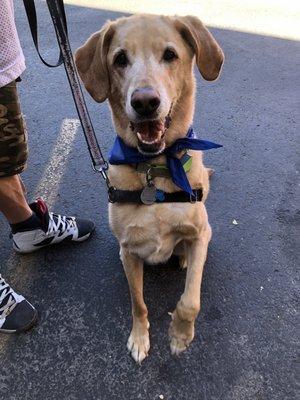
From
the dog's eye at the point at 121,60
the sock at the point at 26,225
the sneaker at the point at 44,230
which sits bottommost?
the sneaker at the point at 44,230

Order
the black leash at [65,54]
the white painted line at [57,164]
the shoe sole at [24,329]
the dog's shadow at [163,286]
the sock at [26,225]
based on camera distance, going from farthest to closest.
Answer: the white painted line at [57,164]
the sock at [26,225]
the dog's shadow at [163,286]
the shoe sole at [24,329]
the black leash at [65,54]

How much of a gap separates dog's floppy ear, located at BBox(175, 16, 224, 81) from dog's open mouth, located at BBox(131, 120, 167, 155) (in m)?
0.38

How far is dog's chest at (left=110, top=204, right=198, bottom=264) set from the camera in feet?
7.13

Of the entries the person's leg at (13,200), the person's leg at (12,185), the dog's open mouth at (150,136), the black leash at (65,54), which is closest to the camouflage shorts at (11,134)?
the person's leg at (12,185)

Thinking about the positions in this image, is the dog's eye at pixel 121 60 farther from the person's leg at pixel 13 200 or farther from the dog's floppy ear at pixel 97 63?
the person's leg at pixel 13 200

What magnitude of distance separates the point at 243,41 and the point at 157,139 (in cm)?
429

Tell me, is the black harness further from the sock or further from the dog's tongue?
the sock

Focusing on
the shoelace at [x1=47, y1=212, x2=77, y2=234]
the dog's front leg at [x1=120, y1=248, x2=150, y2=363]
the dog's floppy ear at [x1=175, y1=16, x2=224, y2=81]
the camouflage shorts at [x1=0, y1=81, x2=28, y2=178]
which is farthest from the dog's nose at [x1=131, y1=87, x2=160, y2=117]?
the shoelace at [x1=47, y1=212, x2=77, y2=234]

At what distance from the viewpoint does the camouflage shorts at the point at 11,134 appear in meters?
2.15

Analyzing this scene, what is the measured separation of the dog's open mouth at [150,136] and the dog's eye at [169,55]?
0.29 metres

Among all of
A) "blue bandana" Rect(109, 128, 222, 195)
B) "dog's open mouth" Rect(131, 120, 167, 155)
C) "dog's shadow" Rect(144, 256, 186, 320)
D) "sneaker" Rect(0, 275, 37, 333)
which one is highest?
"dog's open mouth" Rect(131, 120, 167, 155)

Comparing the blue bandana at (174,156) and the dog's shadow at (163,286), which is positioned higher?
the blue bandana at (174,156)

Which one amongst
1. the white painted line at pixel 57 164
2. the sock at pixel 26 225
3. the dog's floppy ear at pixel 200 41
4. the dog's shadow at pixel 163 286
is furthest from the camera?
the white painted line at pixel 57 164

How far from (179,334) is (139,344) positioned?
214 millimetres
